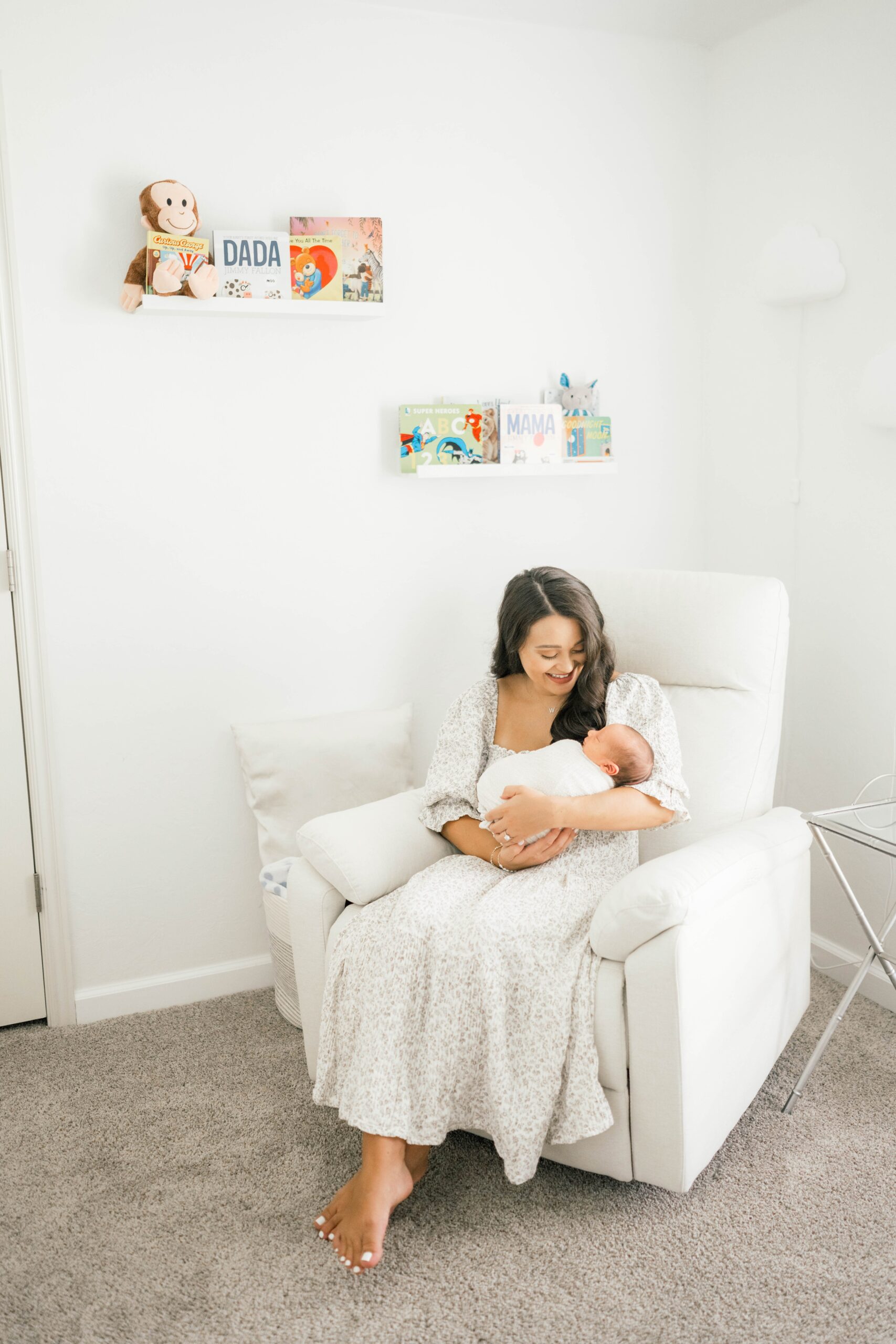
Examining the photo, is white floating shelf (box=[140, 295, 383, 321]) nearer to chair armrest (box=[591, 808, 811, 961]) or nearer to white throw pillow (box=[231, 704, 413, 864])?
white throw pillow (box=[231, 704, 413, 864])

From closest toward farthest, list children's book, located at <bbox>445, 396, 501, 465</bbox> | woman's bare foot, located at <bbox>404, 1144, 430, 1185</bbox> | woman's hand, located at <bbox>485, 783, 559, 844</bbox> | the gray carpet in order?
the gray carpet → woman's bare foot, located at <bbox>404, 1144, 430, 1185</bbox> → woman's hand, located at <bbox>485, 783, 559, 844</bbox> → children's book, located at <bbox>445, 396, 501, 465</bbox>

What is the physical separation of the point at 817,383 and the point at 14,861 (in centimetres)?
225

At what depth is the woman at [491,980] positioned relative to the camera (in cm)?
162

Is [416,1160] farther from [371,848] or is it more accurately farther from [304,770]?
[304,770]

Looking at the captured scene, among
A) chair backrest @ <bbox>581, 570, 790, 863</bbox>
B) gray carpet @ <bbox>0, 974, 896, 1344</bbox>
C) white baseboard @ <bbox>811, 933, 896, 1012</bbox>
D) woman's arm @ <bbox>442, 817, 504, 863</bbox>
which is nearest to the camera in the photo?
gray carpet @ <bbox>0, 974, 896, 1344</bbox>

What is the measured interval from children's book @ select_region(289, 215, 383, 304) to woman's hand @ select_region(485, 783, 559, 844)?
1.25 metres

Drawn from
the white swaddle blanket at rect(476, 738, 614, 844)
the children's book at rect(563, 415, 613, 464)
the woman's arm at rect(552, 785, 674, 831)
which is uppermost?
the children's book at rect(563, 415, 613, 464)

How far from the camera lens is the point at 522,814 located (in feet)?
5.99

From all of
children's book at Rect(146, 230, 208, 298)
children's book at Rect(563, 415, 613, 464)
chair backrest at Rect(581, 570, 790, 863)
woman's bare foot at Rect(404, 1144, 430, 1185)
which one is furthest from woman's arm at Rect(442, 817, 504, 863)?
children's book at Rect(146, 230, 208, 298)

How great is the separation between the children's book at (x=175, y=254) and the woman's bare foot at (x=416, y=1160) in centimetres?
178

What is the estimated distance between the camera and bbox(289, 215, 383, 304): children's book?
91.9 inches

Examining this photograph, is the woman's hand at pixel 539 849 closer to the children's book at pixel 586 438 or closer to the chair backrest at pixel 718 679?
the chair backrest at pixel 718 679

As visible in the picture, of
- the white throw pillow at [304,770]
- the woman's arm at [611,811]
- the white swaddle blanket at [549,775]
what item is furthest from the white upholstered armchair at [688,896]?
the white throw pillow at [304,770]

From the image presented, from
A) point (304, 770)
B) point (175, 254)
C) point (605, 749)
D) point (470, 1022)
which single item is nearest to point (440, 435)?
point (175, 254)
